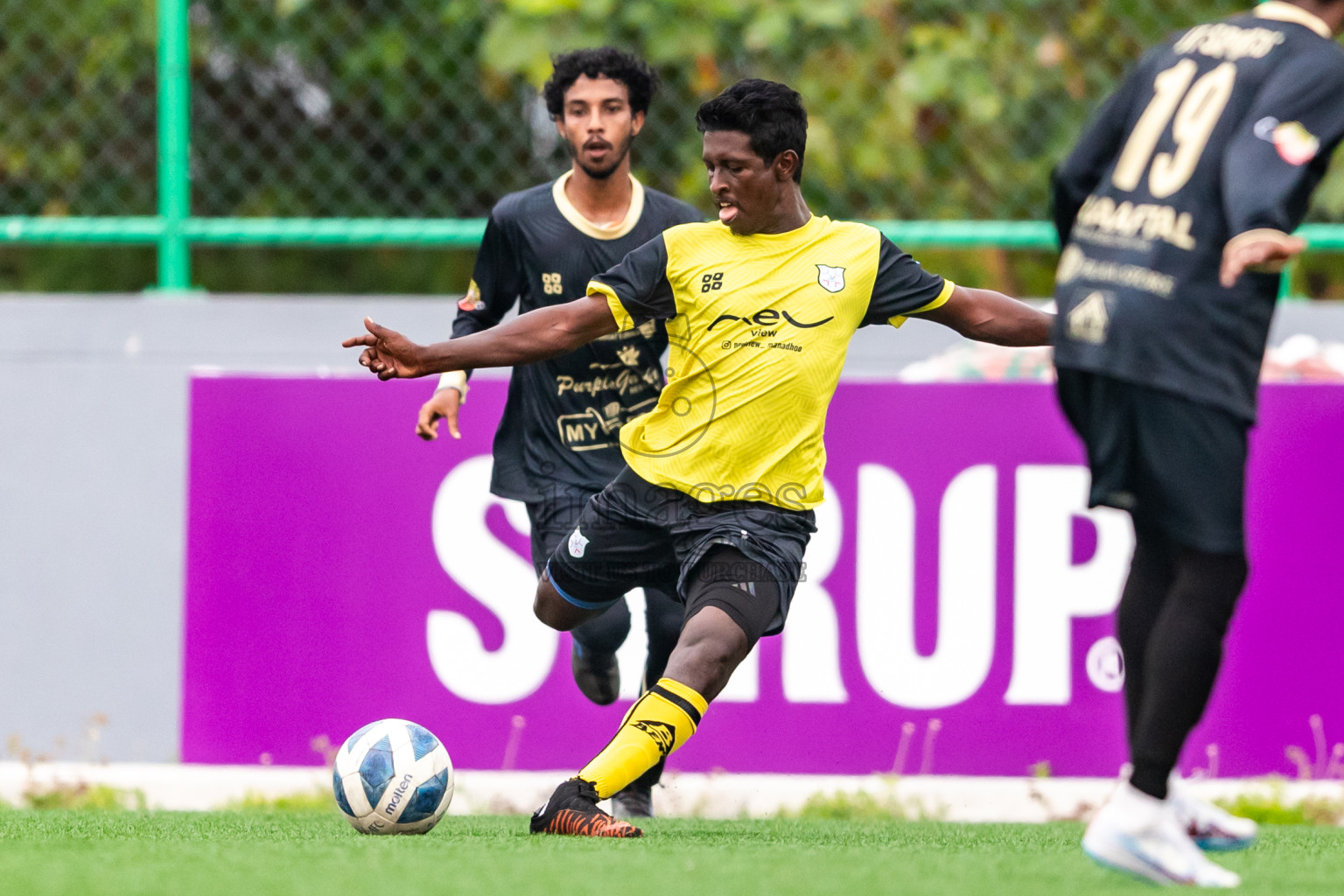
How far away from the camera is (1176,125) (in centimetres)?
346

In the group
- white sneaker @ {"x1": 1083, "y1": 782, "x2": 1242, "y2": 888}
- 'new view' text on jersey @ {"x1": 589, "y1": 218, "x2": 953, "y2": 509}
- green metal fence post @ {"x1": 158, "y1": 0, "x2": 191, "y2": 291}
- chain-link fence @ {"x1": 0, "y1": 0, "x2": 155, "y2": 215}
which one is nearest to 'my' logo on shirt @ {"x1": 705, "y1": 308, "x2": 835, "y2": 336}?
'new view' text on jersey @ {"x1": 589, "y1": 218, "x2": 953, "y2": 509}

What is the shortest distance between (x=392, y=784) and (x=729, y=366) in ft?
4.27

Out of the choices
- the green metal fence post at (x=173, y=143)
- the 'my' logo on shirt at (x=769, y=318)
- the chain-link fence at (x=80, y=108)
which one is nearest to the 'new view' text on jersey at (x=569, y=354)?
the 'my' logo on shirt at (x=769, y=318)

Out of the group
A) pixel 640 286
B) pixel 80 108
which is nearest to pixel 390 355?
pixel 640 286

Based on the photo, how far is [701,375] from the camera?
14.3 ft

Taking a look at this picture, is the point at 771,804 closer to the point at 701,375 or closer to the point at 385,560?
the point at 385,560

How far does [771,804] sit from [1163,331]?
117 inches

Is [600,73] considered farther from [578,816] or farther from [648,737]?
[578,816]

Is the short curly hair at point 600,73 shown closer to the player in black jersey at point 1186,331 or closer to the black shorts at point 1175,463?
the player in black jersey at point 1186,331

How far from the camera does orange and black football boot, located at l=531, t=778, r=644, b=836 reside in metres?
4.11

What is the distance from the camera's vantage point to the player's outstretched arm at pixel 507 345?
4.07 m

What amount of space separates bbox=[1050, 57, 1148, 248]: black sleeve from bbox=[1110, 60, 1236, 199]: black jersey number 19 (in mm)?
57

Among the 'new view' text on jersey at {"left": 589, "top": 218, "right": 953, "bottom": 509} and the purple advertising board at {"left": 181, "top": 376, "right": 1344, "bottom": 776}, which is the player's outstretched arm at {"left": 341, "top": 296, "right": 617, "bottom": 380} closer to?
the 'new view' text on jersey at {"left": 589, "top": 218, "right": 953, "bottom": 509}

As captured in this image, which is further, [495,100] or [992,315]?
[495,100]
